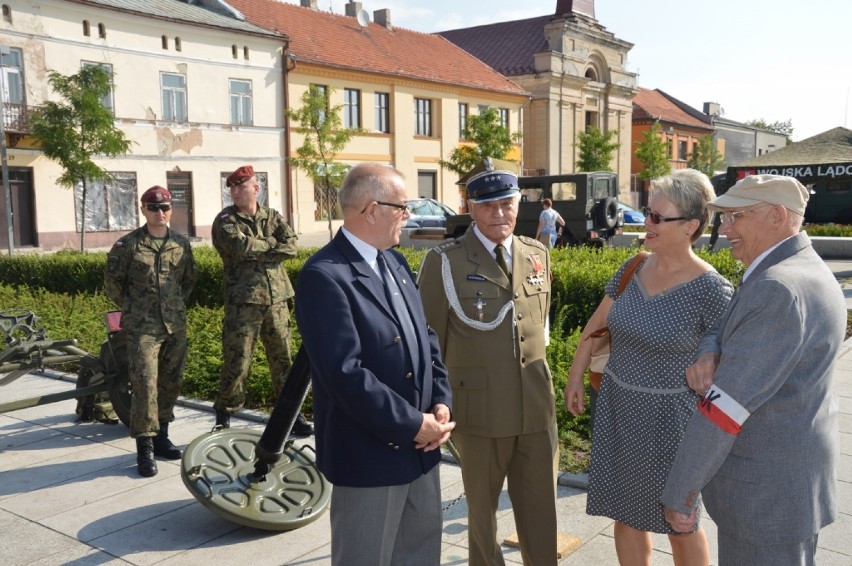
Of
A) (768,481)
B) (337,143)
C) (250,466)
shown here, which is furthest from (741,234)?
(337,143)

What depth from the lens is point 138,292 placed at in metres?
5.55

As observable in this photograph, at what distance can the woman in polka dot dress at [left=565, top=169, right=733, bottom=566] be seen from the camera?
124 inches

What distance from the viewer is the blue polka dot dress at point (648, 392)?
314 centimetres

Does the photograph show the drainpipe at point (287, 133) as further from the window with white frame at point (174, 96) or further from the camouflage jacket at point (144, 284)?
the camouflage jacket at point (144, 284)

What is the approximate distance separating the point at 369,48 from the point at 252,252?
31.4 meters

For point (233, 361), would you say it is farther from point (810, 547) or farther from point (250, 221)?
point (810, 547)

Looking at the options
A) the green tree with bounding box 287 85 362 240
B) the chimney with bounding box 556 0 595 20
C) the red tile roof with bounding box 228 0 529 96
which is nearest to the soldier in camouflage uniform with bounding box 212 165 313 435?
the green tree with bounding box 287 85 362 240

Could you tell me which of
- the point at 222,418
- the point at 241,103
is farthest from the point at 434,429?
the point at 241,103

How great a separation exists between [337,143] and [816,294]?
85.5 ft

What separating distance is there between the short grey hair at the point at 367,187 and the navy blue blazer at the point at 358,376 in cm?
14

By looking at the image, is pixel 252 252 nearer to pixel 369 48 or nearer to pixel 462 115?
pixel 369 48

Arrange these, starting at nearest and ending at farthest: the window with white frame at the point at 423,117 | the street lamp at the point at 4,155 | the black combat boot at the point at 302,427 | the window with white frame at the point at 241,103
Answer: the black combat boot at the point at 302,427
the street lamp at the point at 4,155
the window with white frame at the point at 241,103
the window with white frame at the point at 423,117

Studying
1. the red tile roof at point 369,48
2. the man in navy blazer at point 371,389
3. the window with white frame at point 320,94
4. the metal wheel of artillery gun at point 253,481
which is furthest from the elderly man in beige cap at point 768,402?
the red tile roof at point 369,48

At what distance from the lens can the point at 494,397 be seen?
3.43 m
